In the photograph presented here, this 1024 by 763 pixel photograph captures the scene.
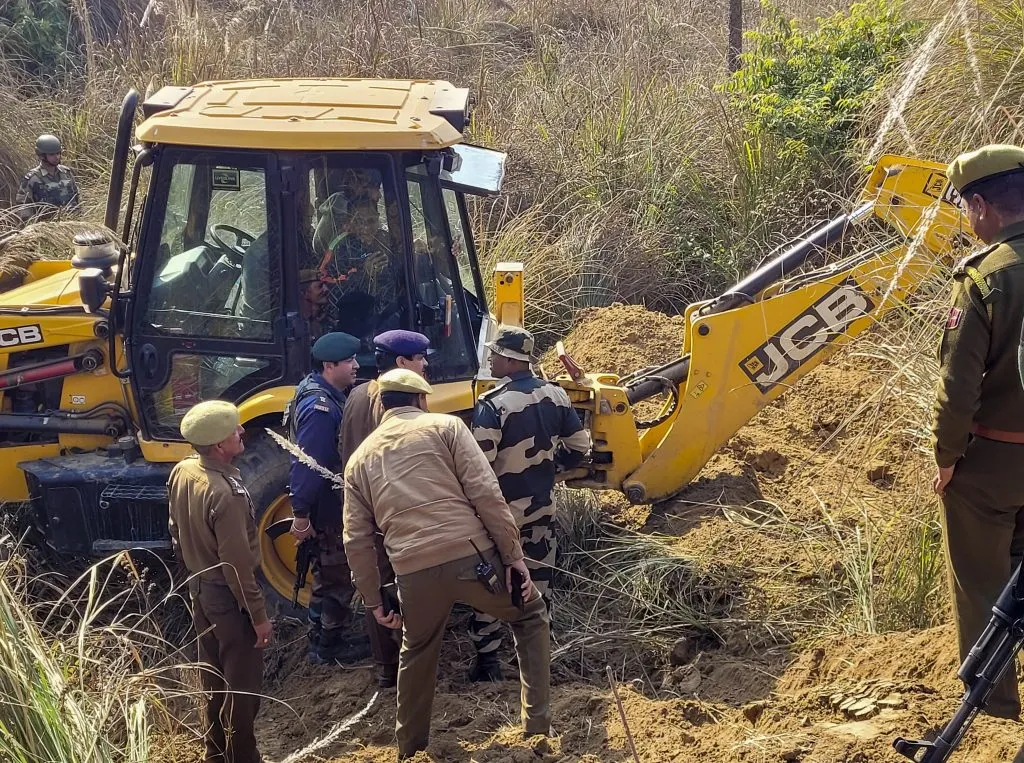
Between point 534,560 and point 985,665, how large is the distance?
2179 mm

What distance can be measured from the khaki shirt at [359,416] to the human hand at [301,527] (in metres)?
0.36

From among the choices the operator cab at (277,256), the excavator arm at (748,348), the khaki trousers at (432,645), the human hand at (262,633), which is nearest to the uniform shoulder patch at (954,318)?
the excavator arm at (748,348)

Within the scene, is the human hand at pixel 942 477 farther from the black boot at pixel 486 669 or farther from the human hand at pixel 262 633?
the human hand at pixel 262 633

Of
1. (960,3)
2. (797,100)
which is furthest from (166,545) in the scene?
(797,100)

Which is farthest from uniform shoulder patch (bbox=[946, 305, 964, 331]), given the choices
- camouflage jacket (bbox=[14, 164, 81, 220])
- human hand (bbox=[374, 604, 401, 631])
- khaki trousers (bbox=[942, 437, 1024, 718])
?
camouflage jacket (bbox=[14, 164, 81, 220])

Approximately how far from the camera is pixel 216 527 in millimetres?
4027

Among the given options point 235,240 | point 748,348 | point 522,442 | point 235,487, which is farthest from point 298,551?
point 748,348

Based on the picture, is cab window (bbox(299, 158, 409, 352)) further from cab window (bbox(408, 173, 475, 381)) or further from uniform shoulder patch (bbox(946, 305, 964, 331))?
uniform shoulder patch (bbox(946, 305, 964, 331))

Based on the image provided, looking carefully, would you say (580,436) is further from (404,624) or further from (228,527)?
(228,527)

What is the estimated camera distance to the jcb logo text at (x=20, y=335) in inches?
206

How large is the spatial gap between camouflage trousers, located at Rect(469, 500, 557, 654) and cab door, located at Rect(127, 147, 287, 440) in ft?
4.55

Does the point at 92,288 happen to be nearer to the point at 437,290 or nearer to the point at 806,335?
the point at 437,290

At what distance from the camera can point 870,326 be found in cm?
529

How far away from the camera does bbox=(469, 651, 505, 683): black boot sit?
4902 mm
